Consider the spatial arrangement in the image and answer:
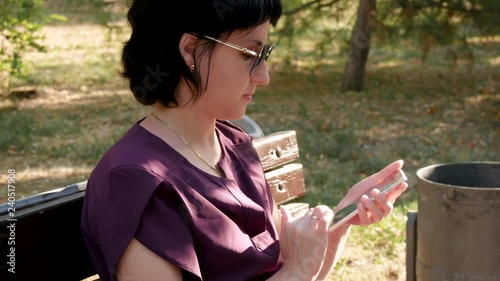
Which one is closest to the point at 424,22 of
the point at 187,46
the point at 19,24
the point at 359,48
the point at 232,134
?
the point at 359,48

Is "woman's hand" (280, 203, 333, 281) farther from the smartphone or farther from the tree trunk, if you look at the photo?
the tree trunk

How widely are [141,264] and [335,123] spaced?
560 cm

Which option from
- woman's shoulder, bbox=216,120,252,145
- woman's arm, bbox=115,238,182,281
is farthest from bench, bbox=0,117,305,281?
woman's shoulder, bbox=216,120,252,145

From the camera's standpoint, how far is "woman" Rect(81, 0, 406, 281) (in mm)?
1730

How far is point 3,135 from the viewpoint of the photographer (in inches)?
255

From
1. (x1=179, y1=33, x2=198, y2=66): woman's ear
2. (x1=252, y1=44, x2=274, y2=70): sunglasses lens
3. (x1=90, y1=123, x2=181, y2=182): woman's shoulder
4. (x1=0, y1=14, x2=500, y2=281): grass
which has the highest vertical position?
(x1=179, y1=33, x2=198, y2=66): woman's ear

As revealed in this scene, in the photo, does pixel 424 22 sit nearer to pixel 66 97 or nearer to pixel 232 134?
pixel 66 97

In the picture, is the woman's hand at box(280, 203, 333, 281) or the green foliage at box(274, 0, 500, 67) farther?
the green foliage at box(274, 0, 500, 67)

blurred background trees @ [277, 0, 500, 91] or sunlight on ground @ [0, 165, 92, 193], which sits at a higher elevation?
blurred background trees @ [277, 0, 500, 91]

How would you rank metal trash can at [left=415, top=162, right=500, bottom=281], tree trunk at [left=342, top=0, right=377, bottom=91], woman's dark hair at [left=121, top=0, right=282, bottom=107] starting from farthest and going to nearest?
tree trunk at [left=342, top=0, right=377, bottom=91]
metal trash can at [left=415, top=162, right=500, bottom=281]
woman's dark hair at [left=121, top=0, right=282, bottom=107]

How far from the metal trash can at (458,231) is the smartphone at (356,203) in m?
1.02

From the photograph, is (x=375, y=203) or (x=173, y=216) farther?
(x=375, y=203)

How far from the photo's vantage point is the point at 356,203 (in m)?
2.07

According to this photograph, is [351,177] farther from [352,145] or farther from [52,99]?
[52,99]
